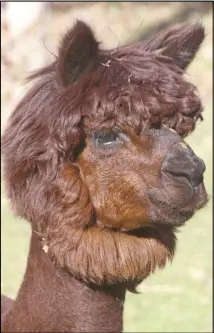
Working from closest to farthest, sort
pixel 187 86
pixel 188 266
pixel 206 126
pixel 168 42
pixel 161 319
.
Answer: pixel 187 86 < pixel 168 42 < pixel 161 319 < pixel 188 266 < pixel 206 126

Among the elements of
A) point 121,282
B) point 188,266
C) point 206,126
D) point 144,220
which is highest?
point 144,220

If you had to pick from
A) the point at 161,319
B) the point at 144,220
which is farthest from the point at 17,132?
the point at 161,319

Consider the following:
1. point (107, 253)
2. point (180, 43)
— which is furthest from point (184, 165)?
point (180, 43)

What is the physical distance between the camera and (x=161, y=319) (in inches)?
218

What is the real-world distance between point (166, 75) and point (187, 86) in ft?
0.29

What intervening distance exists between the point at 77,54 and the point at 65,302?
2.98ft

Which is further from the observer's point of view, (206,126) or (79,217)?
(206,126)

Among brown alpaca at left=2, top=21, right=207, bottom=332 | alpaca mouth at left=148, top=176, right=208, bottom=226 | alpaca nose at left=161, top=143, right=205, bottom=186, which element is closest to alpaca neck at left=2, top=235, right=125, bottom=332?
brown alpaca at left=2, top=21, right=207, bottom=332

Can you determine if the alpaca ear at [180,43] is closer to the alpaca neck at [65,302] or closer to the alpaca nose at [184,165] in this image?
the alpaca nose at [184,165]

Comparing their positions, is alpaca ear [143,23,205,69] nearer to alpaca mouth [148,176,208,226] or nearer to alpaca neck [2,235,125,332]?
alpaca mouth [148,176,208,226]

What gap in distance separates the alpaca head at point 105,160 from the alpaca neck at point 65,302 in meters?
0.10

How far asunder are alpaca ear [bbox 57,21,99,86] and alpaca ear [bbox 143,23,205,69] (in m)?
0.33

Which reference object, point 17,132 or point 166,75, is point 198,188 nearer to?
point 166,75

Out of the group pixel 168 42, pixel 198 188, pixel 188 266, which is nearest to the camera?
pixel 198 188
